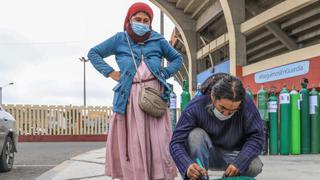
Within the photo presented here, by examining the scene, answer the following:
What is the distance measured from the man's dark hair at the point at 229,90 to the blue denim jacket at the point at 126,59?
1.45 meters

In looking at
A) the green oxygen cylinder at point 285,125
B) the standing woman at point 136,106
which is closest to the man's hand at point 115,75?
the standing woman at point 136,106

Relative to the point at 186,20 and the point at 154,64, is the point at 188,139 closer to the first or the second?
the point at 154,64

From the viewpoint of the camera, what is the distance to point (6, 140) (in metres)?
8.55

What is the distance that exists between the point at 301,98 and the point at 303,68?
832cm

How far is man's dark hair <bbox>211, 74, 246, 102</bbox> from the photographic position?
317 cm

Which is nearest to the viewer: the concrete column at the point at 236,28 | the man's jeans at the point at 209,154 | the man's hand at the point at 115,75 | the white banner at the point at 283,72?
the man's jeans at the point at 209,154

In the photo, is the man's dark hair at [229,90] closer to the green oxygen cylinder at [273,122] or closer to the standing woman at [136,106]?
the standing woman at [136,106]

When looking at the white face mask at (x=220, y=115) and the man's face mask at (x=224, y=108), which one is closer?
the man's face mask at (x=224, y=108)

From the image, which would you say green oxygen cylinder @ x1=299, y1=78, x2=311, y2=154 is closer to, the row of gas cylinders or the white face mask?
the row of gas cylinders

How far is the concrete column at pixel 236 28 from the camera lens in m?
23.2

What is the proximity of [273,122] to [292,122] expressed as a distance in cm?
34

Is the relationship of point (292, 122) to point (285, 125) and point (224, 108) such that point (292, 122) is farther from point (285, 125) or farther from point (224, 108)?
point (224, 108)

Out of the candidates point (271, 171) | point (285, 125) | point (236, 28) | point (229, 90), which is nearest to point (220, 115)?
point (229, 90)

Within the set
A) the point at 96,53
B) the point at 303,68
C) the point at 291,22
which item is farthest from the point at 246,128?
the point at 291,22
